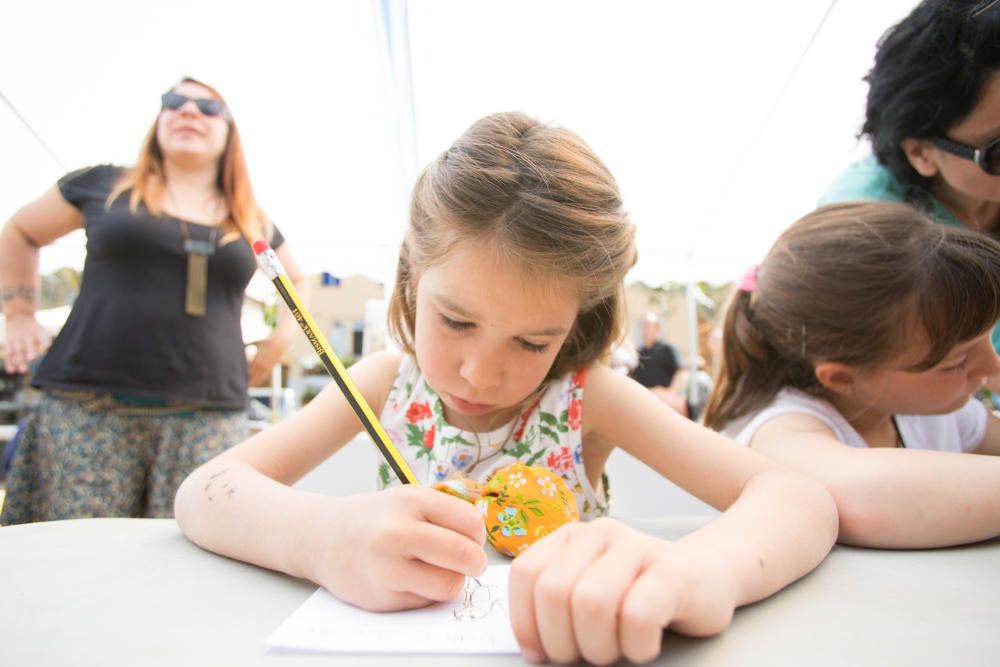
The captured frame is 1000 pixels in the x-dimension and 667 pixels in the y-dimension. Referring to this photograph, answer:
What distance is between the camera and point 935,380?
698mm

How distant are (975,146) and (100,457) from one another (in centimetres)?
133

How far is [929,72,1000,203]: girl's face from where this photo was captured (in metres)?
0.75

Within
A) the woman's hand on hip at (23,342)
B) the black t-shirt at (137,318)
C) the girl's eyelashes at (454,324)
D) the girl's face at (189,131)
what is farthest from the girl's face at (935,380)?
the woman's hand on hip at (23,342)

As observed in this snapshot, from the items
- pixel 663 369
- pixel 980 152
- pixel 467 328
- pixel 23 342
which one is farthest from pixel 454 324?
pixel 663 369

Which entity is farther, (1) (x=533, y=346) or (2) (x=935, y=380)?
(2) (x=935, y=380)

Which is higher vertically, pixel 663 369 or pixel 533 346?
pixel 533 346

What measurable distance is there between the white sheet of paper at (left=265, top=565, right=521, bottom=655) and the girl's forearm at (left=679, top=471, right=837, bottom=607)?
0.13 metres

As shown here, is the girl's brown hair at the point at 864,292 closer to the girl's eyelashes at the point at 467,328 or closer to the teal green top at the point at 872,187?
the teal green top at the point at 872,187

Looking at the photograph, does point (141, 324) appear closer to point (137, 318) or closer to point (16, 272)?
point (137, 318)

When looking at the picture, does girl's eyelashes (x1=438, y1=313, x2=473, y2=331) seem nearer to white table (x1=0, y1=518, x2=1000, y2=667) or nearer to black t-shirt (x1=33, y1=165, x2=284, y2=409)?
white table (x1=0, y1=518, x2=1000, y2=667)

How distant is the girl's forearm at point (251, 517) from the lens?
0.40 meters

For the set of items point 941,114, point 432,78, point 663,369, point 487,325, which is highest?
point 432,78

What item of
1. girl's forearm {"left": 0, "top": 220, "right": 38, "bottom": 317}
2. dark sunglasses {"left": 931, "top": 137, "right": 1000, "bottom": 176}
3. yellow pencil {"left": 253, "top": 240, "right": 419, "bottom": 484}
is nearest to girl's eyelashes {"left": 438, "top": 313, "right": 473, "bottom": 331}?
yellow pencil {"left": 253, "top": 240, "right": 419, "bottom": 484}

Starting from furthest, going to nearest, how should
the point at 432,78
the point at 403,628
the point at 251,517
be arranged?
the point at 432,78
the point at 251,517
the point at 403,628
